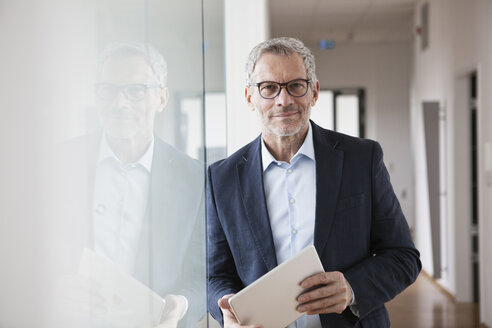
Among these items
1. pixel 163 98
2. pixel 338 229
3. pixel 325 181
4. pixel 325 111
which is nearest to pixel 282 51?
pixel 325 181

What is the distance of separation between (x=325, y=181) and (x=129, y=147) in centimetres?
102

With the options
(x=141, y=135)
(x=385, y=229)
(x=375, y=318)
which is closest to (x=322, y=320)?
(x=375, y=318)

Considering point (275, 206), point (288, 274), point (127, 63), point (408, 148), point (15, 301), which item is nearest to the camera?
point (15, 301)

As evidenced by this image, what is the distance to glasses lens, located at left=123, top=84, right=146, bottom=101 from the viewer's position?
474mm

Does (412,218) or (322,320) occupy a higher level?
(322,320)

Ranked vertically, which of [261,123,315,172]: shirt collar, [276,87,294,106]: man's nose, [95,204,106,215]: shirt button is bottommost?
[95,204,106,215]: shirt button

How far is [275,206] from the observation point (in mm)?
1501

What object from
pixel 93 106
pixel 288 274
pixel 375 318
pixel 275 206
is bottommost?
pixel 375 318

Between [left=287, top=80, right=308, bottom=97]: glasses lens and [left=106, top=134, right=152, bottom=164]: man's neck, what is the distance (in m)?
0.97

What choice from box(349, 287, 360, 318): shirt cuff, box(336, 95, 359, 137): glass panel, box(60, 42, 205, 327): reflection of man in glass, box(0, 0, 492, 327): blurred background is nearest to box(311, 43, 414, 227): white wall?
box(0, 0, 492, 327): blurred background

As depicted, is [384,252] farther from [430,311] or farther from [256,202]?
[430,311]

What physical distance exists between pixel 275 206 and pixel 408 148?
9.76m

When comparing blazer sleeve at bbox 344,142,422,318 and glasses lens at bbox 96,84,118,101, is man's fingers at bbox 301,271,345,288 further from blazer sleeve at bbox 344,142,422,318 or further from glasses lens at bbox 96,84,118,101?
glasses lens at bbox 96,84,118,101

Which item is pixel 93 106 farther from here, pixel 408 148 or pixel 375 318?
pixel 408 148
